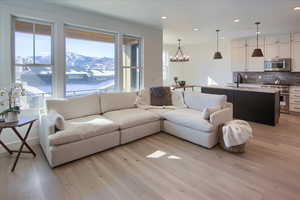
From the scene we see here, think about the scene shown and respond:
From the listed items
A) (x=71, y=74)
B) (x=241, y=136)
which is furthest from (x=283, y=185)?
(x=71, y=74)

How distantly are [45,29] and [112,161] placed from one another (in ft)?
9.42

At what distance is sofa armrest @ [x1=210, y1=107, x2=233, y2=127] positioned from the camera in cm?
332

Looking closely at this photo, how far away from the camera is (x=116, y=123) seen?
3.42 metres

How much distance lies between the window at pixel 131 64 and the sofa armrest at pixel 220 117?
263cm

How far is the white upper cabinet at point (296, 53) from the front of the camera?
5848 mm

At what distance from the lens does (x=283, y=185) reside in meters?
2.23

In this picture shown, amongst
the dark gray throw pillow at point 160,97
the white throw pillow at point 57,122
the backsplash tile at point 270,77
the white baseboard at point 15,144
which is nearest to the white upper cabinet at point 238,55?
the backsplash tile at point 270,77

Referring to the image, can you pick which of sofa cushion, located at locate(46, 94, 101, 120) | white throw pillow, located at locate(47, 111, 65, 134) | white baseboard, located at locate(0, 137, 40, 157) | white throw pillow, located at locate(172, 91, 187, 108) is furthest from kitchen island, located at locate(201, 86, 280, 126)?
white baseboard, located at locate(0, 137, 40, 157)

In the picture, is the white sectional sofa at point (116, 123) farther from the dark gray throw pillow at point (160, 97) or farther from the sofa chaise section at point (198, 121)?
the dark gray throw pillow at point (160, 97)

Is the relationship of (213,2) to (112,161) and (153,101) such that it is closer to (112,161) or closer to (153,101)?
(153,101)

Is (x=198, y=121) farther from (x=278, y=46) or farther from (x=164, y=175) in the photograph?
(x=278, y=46)

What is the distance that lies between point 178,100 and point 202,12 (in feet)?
6.77

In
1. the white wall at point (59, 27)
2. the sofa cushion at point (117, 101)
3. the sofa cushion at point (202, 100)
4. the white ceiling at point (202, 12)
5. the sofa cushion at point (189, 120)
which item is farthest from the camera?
the sofa cushion at point (117, 101)

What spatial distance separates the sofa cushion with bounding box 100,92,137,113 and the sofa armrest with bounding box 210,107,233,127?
1.92 meters
